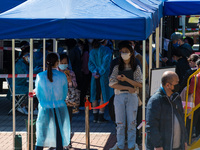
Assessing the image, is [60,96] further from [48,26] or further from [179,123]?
[179,123]

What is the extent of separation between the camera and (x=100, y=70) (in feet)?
33.8

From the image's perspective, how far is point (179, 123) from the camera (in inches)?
225

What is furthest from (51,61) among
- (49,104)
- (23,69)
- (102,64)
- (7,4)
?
(23,69)

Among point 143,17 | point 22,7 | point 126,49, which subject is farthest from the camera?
point 126,49

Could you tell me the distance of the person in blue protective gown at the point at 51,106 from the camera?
738 cm

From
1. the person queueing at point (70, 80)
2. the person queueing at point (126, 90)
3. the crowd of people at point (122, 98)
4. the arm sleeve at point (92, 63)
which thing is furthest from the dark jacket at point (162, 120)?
the arm sleeve at point (92, 63)

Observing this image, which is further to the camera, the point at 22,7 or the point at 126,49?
the point at 126,49

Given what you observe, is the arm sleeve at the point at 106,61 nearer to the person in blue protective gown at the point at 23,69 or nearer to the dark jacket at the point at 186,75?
the person in blue protective gown at the point at 23,69

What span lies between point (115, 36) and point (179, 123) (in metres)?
1.49

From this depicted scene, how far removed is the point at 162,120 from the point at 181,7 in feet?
16.1

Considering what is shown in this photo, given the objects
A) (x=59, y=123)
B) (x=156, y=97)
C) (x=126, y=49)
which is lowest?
(x=59, y=123)

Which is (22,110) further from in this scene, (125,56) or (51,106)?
(125,56)

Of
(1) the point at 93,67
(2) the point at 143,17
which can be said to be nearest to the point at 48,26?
(2) the point at 143,17

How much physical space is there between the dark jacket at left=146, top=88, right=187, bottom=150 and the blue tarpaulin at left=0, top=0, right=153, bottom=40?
0.97 m
